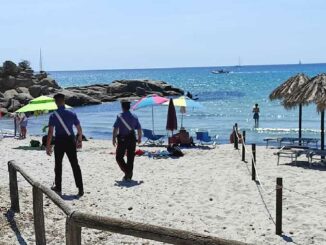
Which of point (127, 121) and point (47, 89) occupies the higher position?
point (127, 121)

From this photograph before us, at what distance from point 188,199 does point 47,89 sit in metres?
44.8

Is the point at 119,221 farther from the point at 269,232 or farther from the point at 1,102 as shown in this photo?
the point at 1,102

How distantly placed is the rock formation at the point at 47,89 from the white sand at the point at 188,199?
30.6 meters

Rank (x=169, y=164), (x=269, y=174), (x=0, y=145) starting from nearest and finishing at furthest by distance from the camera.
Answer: (x=269, y=174), (x=169, y=164), (x=0, y=145)

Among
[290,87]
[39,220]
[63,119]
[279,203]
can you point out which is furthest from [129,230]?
[290,87]

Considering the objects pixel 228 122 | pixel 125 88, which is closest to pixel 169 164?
pixel 228 122

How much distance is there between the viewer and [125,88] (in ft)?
215

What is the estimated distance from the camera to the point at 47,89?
52.6 metres

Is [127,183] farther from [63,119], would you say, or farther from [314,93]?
[314,93]

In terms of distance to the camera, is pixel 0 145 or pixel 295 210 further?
pixel 0 145

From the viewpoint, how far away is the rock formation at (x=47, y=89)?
45.2 meters

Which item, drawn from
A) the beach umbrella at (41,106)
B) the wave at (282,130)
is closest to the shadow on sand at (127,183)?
the beach umbrella at (41,106)

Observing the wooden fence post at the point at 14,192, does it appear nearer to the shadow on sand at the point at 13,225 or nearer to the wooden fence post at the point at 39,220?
the shadow on sand at the point at 13,225

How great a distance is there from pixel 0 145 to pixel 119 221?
1623cm
